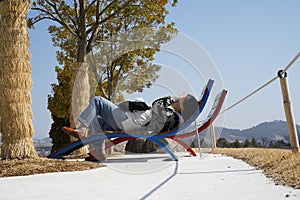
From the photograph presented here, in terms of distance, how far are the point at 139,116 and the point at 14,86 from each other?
1.76 metres

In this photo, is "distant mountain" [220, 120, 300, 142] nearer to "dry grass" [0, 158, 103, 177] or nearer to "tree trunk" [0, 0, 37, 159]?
"dry grass" [0, 158, 103, 177]

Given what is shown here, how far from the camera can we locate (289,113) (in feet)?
9.87

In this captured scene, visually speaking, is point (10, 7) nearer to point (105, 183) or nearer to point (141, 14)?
point (105, 183)

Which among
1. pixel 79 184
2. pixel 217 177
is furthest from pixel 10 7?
pixel 217 177

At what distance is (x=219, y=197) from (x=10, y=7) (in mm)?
3685

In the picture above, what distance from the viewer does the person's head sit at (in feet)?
14.9

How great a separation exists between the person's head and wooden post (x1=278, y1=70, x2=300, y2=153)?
1.59 m

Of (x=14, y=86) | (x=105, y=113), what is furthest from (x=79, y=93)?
(x=14, y=86)

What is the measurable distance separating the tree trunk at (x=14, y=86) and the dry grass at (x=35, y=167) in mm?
261

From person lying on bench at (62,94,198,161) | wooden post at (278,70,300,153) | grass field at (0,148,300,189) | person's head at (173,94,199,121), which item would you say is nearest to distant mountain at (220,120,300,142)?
wooden post at (278,70,300,153)

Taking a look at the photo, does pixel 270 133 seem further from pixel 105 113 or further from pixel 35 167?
pixel 35 167

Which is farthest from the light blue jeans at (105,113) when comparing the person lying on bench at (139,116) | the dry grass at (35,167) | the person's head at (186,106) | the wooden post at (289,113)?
the wooden post at (289,113)

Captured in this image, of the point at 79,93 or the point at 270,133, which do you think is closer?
the point at 79,93

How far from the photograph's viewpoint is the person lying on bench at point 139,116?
432 centimetres
